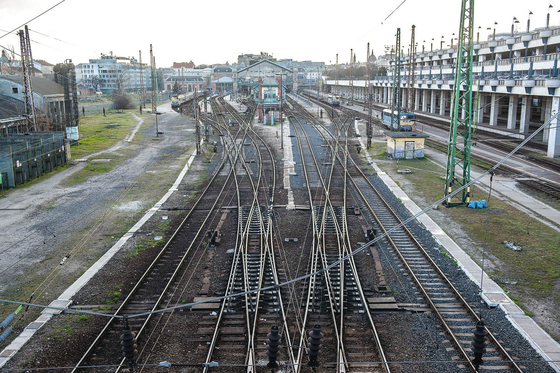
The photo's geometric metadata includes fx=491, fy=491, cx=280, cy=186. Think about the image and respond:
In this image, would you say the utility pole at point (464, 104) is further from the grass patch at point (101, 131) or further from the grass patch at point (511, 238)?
the grass patch at point (101, 131)

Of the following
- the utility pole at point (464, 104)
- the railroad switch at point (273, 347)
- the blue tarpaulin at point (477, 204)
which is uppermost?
the utility pole at point (464, 104)

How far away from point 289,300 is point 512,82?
35889mm

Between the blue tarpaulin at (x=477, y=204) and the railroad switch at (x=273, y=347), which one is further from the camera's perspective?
the blue tarpaulin at (x=477, y=204)

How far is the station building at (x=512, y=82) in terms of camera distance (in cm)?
3607

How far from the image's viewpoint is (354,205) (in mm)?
21781

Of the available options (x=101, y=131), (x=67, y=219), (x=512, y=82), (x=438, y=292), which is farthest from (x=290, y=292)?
(x=101, y=131)

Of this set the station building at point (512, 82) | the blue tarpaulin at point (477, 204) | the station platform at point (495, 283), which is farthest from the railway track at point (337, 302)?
the station building at point (512, 82)

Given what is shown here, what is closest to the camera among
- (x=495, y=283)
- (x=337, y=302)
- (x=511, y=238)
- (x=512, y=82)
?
(x=337, y=302)

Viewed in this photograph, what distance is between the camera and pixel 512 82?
40.7 m

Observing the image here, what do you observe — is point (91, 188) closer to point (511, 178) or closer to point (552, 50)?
point (511, 178)

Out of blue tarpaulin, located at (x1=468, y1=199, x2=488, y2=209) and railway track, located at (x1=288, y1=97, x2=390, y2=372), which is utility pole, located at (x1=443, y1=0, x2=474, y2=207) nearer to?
blue tarpaulin, located at (x1=468, y1=199, x2=488, y2=209)

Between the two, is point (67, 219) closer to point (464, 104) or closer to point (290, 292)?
point (290, 292)

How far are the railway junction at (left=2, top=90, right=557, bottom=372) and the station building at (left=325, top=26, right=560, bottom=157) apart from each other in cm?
1518

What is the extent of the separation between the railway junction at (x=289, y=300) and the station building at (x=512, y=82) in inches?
598
